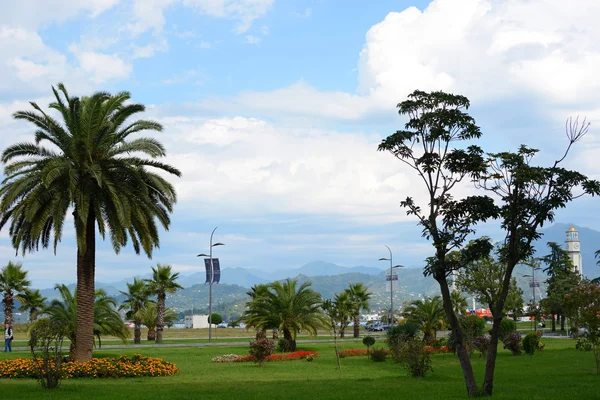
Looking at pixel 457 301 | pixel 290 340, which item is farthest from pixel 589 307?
pixel 457 301

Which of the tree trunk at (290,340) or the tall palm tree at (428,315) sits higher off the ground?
the tall palm tree at (428,315)

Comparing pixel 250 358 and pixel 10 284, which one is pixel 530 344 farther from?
pixel 10 284

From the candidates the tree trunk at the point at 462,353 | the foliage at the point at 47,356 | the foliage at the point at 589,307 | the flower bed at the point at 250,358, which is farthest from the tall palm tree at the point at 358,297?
the tree trunk at the point at 462,353

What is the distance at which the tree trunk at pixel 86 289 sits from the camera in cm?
2753

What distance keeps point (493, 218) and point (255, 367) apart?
17.3m

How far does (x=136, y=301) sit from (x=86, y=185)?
3501 centimetres

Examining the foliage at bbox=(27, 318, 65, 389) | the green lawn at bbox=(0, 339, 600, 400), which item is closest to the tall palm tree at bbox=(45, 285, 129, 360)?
the green lawn at bbox=(0, 339, 600, 400)

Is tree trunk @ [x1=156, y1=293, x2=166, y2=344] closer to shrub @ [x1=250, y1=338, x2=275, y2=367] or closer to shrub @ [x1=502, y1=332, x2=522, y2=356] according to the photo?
shrub @ [x1=250, y1=338, x2=275, y2=367]

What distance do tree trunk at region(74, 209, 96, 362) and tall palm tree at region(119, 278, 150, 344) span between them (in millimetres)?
30215

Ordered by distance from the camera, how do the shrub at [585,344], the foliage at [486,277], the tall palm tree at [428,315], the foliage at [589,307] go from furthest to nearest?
the tall palm tree at [428,315] → the foliage at [486,277] → the shrub at [585,344] → the foliage at [589,307]

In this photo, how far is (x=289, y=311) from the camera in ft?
146

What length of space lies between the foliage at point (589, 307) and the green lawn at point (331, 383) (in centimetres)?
141

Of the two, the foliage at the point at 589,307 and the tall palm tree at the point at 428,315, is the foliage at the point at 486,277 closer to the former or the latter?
the foliage at the point at 589,307

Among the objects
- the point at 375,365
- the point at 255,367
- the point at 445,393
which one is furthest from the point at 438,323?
the point at 445,393
